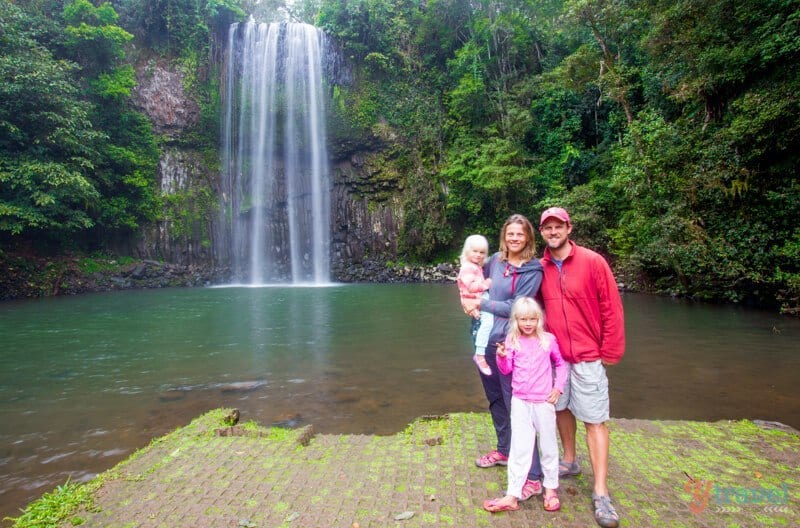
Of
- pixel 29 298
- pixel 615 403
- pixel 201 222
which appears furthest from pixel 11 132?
pixel 615 403

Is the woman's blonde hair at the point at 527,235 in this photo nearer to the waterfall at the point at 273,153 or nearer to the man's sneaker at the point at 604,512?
the man's sneaker at the point at 604,512

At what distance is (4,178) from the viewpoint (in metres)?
14.6

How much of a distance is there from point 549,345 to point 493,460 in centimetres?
90

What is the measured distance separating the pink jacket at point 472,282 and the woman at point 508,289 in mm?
50

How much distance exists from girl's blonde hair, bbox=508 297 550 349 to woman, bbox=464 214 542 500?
6cm

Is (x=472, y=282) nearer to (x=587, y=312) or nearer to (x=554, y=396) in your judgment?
(x=587, y=312)

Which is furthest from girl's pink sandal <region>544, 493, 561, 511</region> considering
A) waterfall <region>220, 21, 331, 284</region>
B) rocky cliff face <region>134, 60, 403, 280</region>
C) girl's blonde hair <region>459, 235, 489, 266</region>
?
waterfall <region>220, 21, 331, 284</region>

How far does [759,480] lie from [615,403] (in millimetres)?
1932

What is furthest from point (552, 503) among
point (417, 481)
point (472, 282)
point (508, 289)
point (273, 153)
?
point (273, 153)

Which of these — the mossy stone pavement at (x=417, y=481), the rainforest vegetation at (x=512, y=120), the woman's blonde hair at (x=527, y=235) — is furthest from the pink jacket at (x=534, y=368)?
the rainforest vegetation at (x=512, y=120)

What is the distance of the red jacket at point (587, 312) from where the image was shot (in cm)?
245

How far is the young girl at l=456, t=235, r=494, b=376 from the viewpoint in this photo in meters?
2.67

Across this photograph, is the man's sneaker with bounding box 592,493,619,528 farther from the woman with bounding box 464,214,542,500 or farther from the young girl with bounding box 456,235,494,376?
the young girl with bounding box 456,235,494,376

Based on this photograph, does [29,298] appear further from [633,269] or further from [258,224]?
[633,269]
